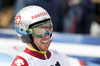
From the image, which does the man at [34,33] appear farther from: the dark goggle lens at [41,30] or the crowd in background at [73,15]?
the crowd in background at [73,15]

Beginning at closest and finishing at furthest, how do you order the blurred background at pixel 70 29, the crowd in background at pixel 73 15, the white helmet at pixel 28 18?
the white helmet at pixel 28 18 < the blurred background at pixel 70 29 < the crowd in background at pixel 73 15

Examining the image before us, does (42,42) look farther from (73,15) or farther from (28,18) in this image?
(73,15)

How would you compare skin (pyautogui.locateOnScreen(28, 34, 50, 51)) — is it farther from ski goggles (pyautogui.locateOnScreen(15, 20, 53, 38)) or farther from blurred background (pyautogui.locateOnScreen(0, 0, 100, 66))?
blurred background (pyautogui.locateOnScreen(0, 0, 100, 66))

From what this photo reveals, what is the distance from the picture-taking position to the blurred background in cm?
361

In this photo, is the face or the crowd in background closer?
the face

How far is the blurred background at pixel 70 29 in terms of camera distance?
11.8ft

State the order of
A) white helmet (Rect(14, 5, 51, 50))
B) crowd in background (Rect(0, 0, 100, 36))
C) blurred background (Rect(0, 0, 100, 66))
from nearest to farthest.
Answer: white helmet (Rect(14, 5, 51, 50)) < blurred background (Rect(0, 0, 100, 66)) < crowd in background (Rect(0, 0, 100, 36))

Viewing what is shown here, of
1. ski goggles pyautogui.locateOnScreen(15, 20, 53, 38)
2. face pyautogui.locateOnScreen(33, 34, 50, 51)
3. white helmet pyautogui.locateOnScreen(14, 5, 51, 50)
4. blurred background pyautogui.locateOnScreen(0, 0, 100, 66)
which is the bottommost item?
blurred background pyautogui.locateOnScreen(0, 0, 100, 66)

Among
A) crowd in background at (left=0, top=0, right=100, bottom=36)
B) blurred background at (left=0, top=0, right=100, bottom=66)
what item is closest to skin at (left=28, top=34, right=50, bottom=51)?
blurred background at (left=0, top=0, right=100, bottom=66)

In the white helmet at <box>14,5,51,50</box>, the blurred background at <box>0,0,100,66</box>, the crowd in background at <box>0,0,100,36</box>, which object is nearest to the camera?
the white helmet at <box>14,5,51,50</box>

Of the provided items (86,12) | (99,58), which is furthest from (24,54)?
(86,12)

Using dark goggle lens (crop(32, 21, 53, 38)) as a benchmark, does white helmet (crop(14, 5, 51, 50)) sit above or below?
above

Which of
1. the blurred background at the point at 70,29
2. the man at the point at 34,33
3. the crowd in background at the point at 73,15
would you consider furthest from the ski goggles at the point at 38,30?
the crowd in background at the point at 73,15

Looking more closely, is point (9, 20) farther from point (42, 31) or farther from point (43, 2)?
point (42, 31)
